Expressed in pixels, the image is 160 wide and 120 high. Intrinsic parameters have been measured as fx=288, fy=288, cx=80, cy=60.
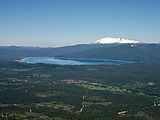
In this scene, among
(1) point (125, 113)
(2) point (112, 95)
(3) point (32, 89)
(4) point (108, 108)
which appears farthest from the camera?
(3) point (32, 89)

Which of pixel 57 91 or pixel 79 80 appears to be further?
pixel 79 80

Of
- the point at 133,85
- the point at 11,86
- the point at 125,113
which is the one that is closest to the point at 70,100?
the point at 125,113

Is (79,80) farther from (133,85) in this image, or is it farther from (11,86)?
(11,86)

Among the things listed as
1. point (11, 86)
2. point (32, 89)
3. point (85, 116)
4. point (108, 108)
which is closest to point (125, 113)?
point (108, 108)

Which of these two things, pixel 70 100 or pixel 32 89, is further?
pixel 32 89

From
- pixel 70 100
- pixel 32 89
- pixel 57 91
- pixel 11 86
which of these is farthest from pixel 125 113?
pixel 11 86

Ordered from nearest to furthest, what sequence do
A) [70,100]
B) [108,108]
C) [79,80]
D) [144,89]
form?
[108,108] → [70,100] → [144,89] → [79,80]

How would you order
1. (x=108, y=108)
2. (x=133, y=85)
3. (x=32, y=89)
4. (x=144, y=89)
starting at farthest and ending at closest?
(x=133, y=85), (x=144, y=89), (x=32, y=89), (x=108, y=108)

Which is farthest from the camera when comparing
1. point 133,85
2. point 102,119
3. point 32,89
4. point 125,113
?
point 133,85

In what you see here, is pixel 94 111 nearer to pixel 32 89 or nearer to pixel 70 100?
pixel 70 100
